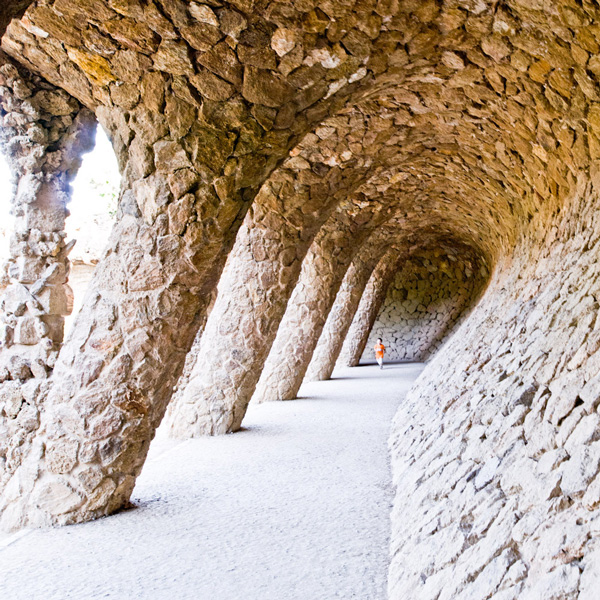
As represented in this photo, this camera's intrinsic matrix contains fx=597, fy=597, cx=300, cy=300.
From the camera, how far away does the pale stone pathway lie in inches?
94.5

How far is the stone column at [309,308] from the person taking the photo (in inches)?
311

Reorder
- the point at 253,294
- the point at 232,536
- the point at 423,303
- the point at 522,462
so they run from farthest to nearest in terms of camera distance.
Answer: the point at 423,303
the point at 253,294
the point at 232,536
the point at 522,462

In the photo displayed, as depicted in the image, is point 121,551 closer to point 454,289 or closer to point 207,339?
point 207,339

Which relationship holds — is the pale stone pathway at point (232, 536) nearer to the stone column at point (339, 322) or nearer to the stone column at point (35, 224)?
the stone column at point (35, 224)

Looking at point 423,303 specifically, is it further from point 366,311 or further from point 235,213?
point 235,213

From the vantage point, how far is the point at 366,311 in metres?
13.7

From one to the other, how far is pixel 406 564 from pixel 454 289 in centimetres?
1405

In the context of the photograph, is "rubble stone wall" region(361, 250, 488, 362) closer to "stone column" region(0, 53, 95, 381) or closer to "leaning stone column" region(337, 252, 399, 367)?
"leaning stone column" region(337, 252, 399, 367)

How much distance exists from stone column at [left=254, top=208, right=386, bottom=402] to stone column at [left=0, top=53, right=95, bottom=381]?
14.8 ft

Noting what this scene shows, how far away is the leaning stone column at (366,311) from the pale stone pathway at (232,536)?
8.63 m

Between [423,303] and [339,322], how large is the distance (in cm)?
626

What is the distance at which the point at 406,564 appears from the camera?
7.62 ft

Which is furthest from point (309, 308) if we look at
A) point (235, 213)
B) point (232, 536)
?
point (232, 536)

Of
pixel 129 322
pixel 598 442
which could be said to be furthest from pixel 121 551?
pixel 598 442
